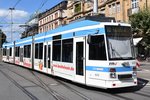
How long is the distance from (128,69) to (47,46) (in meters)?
8.76

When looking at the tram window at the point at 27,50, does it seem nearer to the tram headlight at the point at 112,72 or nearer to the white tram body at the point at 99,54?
the white tram body at the point at 99,54

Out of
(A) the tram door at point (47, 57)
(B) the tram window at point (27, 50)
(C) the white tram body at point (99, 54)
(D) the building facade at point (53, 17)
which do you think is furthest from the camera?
(D) the building facade at point (53, 17)

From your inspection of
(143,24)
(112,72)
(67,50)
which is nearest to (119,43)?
(112,72)

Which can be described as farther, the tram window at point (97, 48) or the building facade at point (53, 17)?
the building facade at point (53, 17)

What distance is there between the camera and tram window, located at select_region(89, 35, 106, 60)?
1409cm

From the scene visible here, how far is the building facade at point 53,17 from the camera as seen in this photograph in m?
87.7

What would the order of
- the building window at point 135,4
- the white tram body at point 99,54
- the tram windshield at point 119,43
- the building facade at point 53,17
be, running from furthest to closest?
1. the building facade at point 53,17
2. the building window at point 135,4
3. the tram windshield at point 119,43
4. the white tram body at point 99,54

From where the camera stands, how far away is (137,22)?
148 ft

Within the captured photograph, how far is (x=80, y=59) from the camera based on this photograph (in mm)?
15664

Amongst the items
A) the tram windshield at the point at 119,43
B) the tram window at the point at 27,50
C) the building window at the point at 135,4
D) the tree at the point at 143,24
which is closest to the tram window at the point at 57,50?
the tram windshield at the point at 119,43

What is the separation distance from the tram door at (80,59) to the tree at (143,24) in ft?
A: 97.1

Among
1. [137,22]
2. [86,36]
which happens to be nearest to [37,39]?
[86,36]

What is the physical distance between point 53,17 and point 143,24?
50.5m

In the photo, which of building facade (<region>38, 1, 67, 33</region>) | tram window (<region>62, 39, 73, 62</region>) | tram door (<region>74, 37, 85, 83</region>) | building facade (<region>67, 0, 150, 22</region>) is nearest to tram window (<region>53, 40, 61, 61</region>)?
tram window (<region>62, 39, 73, 62</region>)
